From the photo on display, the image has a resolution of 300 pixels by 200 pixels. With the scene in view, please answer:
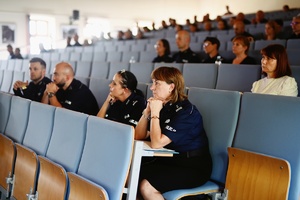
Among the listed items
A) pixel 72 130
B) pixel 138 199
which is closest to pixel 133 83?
pixel 72 130

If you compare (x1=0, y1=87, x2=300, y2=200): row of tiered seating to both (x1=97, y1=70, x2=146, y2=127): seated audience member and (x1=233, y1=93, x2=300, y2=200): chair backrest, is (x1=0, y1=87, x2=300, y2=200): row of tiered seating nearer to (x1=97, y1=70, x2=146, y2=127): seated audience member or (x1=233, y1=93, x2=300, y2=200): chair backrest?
(x1=233, y1=93, x2=300, y2=200): chair backrest

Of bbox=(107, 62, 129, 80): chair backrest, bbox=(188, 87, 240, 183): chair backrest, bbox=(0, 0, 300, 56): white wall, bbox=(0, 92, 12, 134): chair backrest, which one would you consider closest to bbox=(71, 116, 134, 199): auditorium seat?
bbox=(188, 87, 240, 183): chair backrest

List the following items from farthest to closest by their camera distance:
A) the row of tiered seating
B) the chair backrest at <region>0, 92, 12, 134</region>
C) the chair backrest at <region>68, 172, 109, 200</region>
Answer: the chair backrest at <region>0, 92, 12, 134</region> < the row of tiered seating < the chair backrest at <region>68, 172, 109, 200</region>

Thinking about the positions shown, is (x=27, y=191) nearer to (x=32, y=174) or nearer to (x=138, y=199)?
(x=32, y=174)

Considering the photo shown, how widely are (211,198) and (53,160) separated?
83 cm

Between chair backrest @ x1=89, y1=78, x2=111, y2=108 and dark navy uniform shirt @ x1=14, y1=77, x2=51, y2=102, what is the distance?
499 millimetres

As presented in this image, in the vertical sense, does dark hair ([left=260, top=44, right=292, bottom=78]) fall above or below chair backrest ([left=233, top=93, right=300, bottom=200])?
above

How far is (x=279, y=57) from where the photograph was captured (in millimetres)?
2203

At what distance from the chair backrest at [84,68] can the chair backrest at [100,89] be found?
125cm

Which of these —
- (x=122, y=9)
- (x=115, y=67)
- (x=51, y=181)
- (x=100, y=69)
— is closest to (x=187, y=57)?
(x=115, y=67)

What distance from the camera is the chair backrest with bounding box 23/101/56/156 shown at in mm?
1968

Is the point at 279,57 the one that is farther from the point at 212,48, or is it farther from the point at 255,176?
the point at 212,48

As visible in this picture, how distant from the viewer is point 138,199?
176cm

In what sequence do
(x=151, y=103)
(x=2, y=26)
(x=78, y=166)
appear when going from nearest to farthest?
1. (x=78, y=166)
2. (x=151, y=103)
3. (x=2, y=26)
